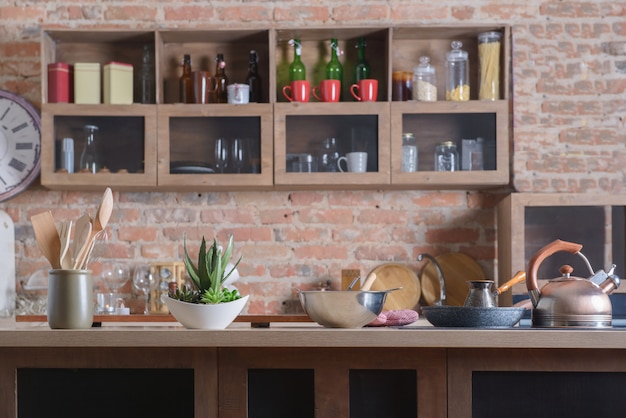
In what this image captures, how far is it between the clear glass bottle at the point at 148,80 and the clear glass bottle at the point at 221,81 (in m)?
0.31

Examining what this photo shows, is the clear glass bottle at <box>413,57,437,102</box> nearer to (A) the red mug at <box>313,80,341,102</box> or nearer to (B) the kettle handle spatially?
(A) the red mug at <box>313,80,341,102</box>

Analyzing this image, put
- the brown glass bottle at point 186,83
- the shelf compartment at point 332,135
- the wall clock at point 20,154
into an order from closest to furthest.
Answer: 1. the shelf compartment at point 332,135
2. the brown glass bottle at point 186,83
3. the wall clock at point 20,154

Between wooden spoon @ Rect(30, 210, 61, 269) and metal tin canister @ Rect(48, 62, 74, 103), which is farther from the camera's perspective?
metal tin canister @ Rect(48, 62, 74, 103)

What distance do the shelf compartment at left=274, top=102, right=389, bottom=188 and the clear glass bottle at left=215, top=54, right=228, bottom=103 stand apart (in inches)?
11.5

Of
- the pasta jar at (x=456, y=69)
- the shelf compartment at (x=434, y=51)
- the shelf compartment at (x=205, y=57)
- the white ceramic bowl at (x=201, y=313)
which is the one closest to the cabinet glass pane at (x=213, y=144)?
the shelf compartment at (x=205, y=57)

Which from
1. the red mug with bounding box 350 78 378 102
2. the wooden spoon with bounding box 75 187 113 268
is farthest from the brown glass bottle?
the wooden spoon with bounding box 75 187 113 268

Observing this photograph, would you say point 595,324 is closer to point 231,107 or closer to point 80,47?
point 231,107

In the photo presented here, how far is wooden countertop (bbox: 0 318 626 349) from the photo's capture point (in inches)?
79.1

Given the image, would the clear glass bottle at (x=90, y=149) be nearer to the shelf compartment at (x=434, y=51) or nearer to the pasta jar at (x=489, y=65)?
the shelf compartment at (x=434, y=51)

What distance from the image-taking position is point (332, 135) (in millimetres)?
3934

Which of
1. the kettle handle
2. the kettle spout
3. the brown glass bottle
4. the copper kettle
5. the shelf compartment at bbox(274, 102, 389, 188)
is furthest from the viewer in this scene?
the brown glass bottle

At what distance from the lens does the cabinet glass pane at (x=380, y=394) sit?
7.02ft

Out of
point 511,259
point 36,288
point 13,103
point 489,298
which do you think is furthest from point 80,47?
point 489,298

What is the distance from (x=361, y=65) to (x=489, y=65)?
61cm
